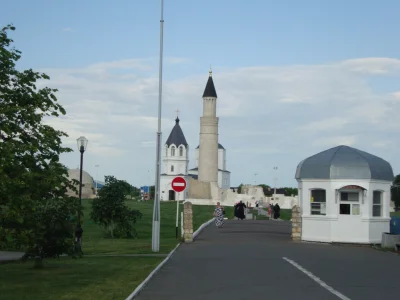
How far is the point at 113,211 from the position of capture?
128ft

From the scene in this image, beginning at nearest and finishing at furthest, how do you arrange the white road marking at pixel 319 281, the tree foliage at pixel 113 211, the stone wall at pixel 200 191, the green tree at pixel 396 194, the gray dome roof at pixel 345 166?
the white road marking at pixel 319 281 → the gray dome roof at pixel 345 166 → the tree foliage at pixel 113 211 → the stone wall at pixel 200 191 → the green tree at pixel 396 194

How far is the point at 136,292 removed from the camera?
47.7 ft

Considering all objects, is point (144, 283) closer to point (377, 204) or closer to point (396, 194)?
point (377, 204)

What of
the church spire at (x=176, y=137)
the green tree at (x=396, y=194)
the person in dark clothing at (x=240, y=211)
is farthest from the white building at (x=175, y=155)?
the person in dark clothing at (x=240, y=211)

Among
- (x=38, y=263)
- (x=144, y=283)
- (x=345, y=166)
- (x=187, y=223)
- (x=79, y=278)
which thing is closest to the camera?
(x=144, y=283)

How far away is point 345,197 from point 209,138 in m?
94.0

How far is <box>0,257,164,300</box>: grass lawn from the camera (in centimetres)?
1484

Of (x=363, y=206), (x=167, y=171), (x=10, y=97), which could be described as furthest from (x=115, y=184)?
(x=167, y=171)

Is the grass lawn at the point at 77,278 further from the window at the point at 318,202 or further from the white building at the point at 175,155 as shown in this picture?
the white building at the point at 175,155

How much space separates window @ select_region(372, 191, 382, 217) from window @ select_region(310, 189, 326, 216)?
7.38ft

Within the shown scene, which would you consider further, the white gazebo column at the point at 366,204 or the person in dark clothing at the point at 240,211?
the person in dark clothing at the point at 240,211

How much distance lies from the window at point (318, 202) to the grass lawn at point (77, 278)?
1171 centimetres

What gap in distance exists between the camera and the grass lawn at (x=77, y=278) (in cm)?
1484

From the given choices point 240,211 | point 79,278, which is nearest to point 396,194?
point 240,211
